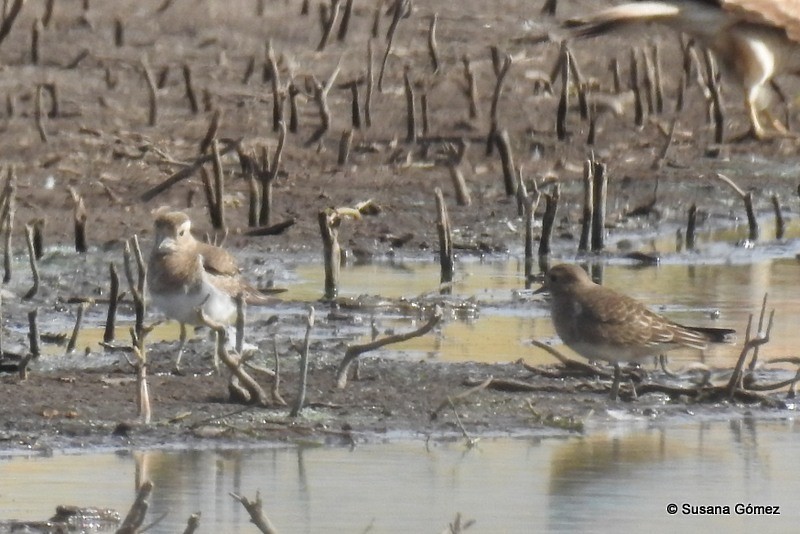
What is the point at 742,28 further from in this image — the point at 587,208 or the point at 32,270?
the point at 587,208

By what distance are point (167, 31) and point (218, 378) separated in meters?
8.55

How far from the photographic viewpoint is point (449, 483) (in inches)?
257

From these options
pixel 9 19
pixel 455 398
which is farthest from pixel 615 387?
pixel 9 19

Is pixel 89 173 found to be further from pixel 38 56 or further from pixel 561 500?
pixel 561 500

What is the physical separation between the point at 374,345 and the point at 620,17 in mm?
2739

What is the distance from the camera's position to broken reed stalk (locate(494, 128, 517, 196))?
12461 mm

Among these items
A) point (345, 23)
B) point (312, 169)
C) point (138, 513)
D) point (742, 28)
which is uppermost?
point (742, 28)

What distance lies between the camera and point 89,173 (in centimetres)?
1232

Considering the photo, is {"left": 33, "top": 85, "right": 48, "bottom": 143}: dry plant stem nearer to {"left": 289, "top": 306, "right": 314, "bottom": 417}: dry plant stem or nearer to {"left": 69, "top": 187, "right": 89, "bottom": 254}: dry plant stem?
{"left": 69, "top": 187, "right": 89, "bottom": 254}: dry plant stem

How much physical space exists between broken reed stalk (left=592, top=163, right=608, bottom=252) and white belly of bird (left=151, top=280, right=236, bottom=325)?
3048 millimetres

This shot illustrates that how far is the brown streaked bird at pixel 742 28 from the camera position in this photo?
13.6 feet

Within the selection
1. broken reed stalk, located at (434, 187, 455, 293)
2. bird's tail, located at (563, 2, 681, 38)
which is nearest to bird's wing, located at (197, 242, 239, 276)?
broken reed stalk, located at (434, 187, 455, 293)

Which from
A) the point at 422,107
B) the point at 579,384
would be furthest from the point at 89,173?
the point at 579,384

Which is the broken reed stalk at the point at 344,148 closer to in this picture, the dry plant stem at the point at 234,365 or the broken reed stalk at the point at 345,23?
the broken reed stalk at the point at 345,23
